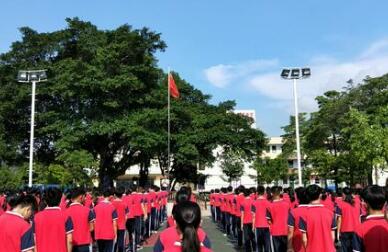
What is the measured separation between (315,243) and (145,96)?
28.3 metres

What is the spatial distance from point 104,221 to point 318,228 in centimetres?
455

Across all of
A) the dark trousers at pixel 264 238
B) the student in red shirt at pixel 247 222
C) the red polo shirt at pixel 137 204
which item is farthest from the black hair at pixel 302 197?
the red polo shirt at pixel 137 204

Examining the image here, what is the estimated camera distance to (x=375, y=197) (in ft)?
15.3

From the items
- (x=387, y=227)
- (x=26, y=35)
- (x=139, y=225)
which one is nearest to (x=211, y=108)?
(x=26, y=35)

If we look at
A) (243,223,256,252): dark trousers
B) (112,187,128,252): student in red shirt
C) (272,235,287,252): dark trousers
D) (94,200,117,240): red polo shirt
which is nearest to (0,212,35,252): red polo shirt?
(94,200,117,240): red polo shirt

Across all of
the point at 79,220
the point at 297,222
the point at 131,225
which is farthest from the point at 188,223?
the point at 131,225

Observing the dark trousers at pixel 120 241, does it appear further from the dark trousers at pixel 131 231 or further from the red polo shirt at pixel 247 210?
the red polo shirt at pixel 247 210

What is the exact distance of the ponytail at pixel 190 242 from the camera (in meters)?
3.60

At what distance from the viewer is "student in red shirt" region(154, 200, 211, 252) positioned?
11.8 ft

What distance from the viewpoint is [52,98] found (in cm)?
3481

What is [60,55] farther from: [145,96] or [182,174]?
[182,174]

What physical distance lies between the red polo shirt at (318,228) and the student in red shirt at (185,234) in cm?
281

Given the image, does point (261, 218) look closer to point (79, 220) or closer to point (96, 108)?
point (79, 220)

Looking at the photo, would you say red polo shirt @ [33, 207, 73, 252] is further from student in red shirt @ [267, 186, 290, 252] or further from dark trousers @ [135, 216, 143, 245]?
dark trousers @ [135, 216, 143, 245]
